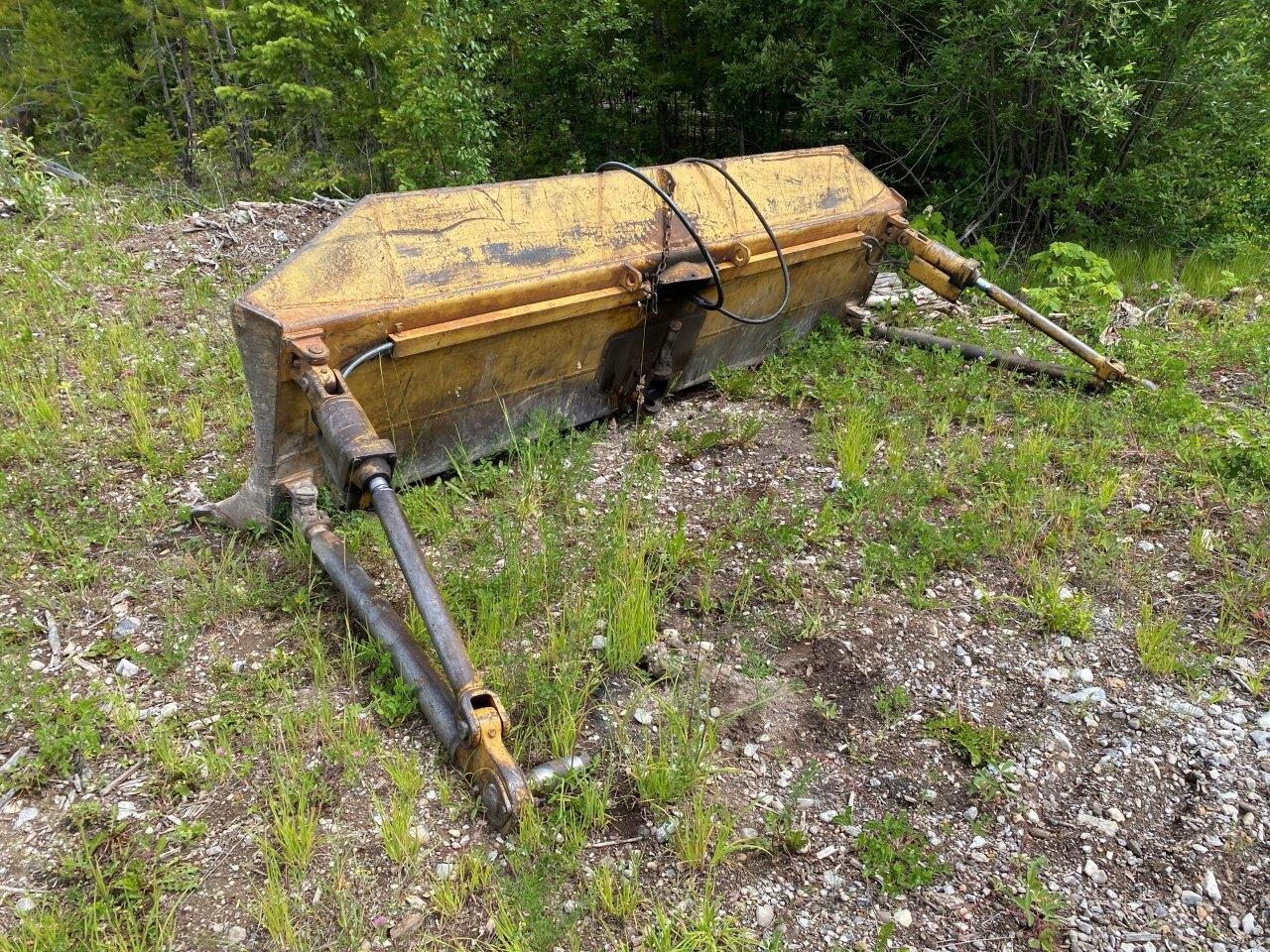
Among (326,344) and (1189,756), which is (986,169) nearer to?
(1189,756)

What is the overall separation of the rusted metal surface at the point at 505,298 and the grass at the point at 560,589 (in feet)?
0.73

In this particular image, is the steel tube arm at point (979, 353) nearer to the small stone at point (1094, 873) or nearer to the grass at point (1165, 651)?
the grass at point (1165, 651)

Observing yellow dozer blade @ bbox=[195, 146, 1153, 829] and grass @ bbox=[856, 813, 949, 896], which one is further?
yellow dozer blade @ bbox=[195, 146, 1153, 829]

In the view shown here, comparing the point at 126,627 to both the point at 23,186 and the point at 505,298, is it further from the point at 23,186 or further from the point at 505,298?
the point at 23,186

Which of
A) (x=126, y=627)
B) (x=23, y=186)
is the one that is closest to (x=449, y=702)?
(x=126, y=627)

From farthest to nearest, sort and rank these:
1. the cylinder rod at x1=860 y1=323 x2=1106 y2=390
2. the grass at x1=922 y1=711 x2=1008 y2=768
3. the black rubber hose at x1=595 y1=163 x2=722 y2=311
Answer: the cylinder rod at x1=860 y1=323 x2=1106 y2=390
the black rubber hose at x1=595 y1=163 x2=722 y2=311
the grass at x1=922 y1=711 x2=1008 y2=768

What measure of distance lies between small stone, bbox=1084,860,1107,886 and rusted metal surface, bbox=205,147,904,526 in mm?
2551

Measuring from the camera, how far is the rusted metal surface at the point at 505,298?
2.86 m

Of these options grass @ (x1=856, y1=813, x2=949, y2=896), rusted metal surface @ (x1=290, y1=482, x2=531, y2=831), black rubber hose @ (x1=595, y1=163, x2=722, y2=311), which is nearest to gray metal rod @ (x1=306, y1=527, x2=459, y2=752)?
rusted metal surface @ (x1=290, y1=482, x2=531, y2=831)

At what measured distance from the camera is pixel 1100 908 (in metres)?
2.15

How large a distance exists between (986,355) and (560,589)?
10.2ft

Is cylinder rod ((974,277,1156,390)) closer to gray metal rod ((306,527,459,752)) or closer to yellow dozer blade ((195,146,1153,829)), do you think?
yellow dozer blade ((195,146,1153,829))

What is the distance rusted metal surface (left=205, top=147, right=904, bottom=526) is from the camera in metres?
2.86

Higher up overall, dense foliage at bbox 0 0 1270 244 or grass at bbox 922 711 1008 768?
dense foliage at bbox 0 0 1270 244
